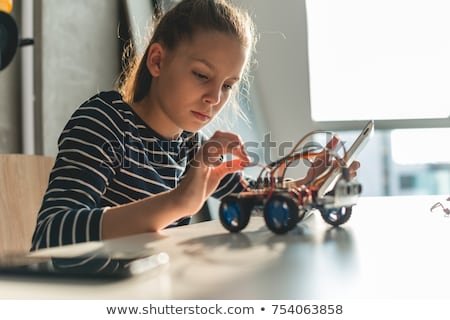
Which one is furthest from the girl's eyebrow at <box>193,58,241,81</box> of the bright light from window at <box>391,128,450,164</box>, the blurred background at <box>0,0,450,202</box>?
the bright light from window at <box>391,128,450,164</box>

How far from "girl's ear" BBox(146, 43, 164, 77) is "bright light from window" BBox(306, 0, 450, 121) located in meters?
0.47

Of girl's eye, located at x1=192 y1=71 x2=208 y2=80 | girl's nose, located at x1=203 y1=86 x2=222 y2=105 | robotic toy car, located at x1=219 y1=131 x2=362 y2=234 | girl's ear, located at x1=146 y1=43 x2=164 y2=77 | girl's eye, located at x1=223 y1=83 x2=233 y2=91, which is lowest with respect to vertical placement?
robotic toy car, located at x1=219 y1=131 x2=362 y2=234

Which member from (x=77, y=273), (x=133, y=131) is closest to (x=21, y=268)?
(x=77, y=273)

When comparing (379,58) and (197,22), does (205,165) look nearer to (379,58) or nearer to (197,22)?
(197,22)

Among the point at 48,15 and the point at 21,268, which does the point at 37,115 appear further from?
the point at 21,268

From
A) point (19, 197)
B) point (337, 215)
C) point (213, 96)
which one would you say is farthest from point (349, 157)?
point (19, 197)

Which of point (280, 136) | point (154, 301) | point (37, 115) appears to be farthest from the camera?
point (280, 136)

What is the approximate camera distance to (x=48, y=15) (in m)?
0.71

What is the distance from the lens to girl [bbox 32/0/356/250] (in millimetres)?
358

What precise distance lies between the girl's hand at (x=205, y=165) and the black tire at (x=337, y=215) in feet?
0.25

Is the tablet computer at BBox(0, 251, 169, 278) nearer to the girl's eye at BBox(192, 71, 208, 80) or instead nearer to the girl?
the girl

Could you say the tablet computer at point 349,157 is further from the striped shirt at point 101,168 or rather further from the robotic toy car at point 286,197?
the striped shirt at point 101,168

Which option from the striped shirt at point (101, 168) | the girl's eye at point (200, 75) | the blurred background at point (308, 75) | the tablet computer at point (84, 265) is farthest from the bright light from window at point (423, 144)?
the tablet computer at point (84, 265)

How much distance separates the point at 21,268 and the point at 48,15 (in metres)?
0.58
